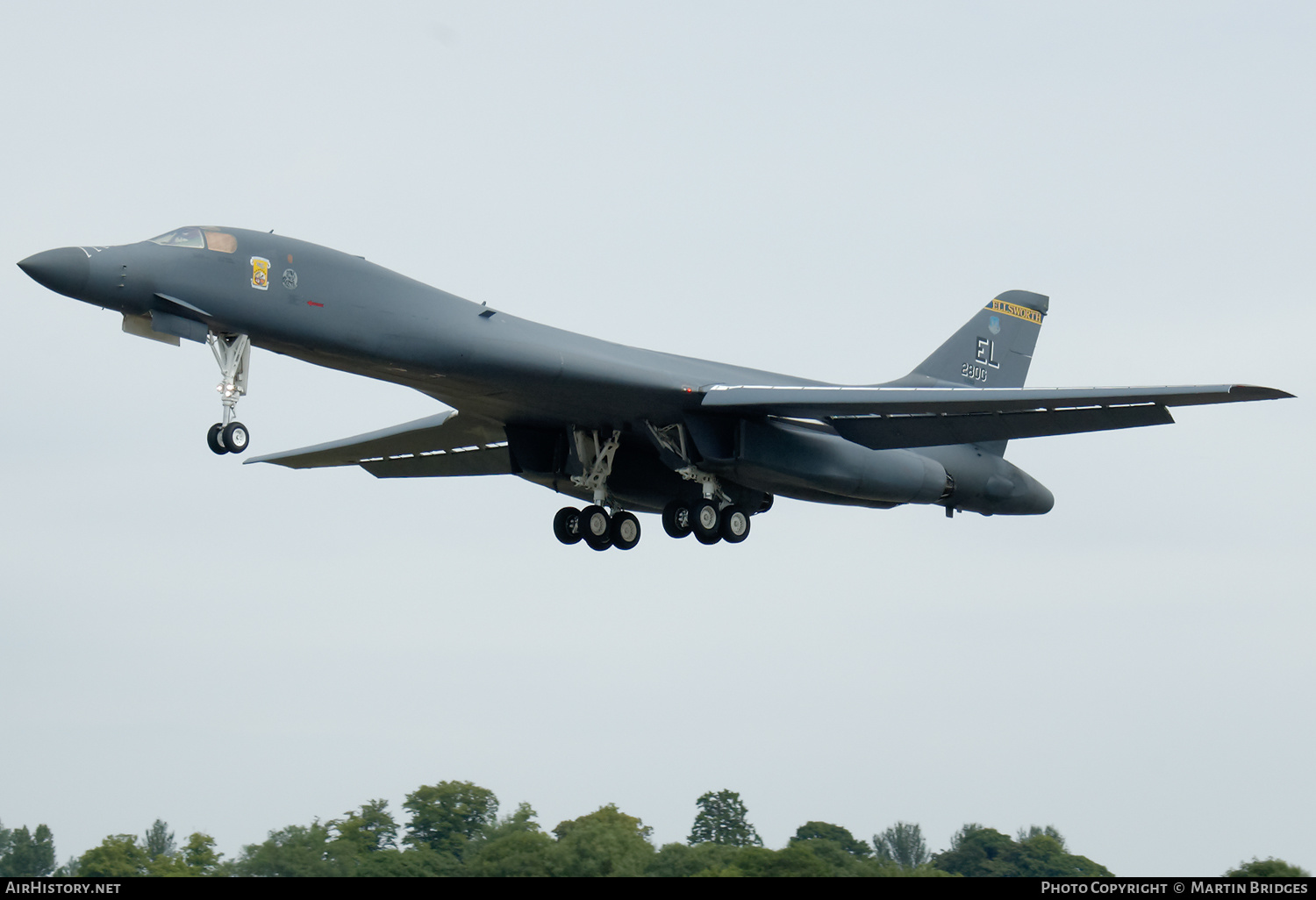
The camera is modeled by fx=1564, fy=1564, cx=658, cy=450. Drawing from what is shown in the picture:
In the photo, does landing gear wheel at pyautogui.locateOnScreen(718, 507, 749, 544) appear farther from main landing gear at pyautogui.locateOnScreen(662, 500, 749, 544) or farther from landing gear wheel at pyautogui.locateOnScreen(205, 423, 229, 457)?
landing gear wheel at pyautogui.locateOnScreen(205, 423, 229, 457)

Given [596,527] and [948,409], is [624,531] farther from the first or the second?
[948,409]

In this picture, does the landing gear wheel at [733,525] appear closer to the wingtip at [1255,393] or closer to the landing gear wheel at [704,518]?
the landing gear wheel at [704,518]

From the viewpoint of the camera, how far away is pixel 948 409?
2642 centimetres

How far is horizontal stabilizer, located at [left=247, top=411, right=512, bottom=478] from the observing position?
98.5 ft

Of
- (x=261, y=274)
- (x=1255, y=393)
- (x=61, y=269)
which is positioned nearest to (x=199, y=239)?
(x=261, y=274)

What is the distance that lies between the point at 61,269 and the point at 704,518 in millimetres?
11829

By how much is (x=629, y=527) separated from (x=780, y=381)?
12.6ft

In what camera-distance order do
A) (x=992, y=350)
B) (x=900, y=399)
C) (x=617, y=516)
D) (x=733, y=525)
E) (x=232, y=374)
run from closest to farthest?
1. (x=232, y=374)
2. (x=900, y=399)
3. (x=733, y=525)
4. (x=617, y=516)
5. (x=992, y=350)

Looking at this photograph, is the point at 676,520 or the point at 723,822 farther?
the point at 723,822

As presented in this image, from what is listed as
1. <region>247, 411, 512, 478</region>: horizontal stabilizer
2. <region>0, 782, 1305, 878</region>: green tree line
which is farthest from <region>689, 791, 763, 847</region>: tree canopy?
<region>247, 411, 512, 478</region>: horizontal stabilizer

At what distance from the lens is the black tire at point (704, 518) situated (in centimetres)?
2804

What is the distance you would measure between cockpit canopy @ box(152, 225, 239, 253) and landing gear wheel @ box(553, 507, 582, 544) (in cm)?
848

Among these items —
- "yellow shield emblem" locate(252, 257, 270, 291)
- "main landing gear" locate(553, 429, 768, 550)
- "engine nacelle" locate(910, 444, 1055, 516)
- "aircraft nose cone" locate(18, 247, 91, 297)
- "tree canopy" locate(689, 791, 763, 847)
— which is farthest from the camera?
"tree canopy" locate(689, 791, 763, 847)
